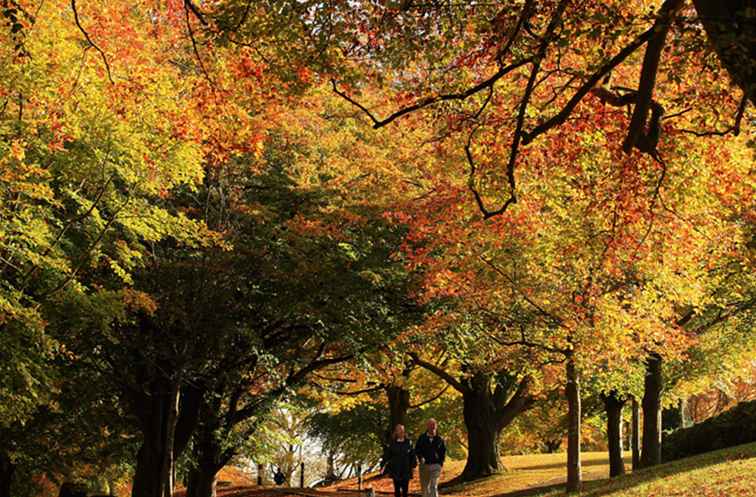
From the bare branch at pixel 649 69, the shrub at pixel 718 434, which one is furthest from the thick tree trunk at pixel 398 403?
the bare branch at pixel 649 69

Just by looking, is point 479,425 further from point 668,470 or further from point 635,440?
point 668,470

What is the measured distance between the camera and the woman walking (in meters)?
16.1

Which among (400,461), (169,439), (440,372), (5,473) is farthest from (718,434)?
(5,473)

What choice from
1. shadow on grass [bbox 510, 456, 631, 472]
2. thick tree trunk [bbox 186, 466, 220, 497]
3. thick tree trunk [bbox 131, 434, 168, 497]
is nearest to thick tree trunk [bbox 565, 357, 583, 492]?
thick tree trunk [bbox 131, 434, 168, 497]

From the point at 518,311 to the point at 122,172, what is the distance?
9.34 metres

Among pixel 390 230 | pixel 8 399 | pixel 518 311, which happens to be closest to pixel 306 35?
pixel 8 399

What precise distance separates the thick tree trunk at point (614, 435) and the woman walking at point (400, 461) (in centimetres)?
1161

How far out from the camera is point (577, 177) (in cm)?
1421

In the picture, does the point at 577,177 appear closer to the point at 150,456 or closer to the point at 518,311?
the point at 518,311

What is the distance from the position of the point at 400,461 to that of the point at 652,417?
36.6ft

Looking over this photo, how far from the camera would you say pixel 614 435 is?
89.8 ft

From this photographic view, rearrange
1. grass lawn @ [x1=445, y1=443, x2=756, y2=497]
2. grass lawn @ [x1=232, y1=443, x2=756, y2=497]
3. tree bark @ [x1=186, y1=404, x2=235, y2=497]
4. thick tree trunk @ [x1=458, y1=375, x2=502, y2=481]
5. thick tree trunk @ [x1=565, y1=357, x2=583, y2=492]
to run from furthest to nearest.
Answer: thick tree trunk @ [x1=458, y1=375, x2=502, y2=481] < tree bark @ [x1=186, y1=404, x2=235, y2=497] < thick tree trunk @ [x1=565, y1=357, x2=583, y2=492] < grass lawn @ [x1=232, y1=443, x2=756, y2=497] < grass lawn @ [x1=445, y1=443, x2=756, y2=497]

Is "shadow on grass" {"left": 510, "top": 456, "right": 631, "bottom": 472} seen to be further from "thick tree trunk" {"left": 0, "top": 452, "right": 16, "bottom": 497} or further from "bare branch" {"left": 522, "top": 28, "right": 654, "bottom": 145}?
"bare branch" {"left": 522, "top": 28, "right": 654, "bottom": 145}

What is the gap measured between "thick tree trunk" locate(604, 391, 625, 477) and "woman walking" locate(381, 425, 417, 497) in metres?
11.6
